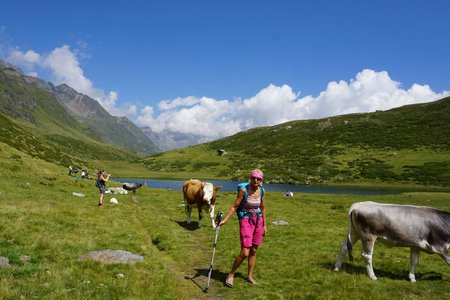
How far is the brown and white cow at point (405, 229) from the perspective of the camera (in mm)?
12914

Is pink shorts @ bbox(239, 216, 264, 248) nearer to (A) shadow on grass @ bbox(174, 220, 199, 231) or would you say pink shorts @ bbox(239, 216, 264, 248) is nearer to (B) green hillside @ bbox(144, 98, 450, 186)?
(A) shadow on grass @ bbox(174, 220, 199, 231)

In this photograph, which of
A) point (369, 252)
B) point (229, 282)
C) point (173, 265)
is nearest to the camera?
point (229, 282)

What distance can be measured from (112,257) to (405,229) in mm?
10726

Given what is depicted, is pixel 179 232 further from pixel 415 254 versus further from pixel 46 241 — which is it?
pixel 415 254

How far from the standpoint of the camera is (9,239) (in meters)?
13.3

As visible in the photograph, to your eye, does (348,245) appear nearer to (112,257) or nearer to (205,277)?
(205,277)

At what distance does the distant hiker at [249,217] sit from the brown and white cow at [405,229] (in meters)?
4.21

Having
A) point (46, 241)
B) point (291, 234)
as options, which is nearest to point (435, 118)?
point (291, 234)

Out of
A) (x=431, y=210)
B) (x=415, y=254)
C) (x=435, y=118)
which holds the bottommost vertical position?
(x=415, y=254)

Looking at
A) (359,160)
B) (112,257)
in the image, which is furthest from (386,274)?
(359,160)

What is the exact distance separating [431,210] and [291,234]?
994cm

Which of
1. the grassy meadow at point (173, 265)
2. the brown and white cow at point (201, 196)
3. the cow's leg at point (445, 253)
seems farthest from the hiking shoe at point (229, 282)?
the brown and white cow at point (201, 196)

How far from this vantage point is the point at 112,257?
498 inches

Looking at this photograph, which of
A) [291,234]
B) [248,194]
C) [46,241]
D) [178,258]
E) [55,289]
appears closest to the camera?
[55,289]
